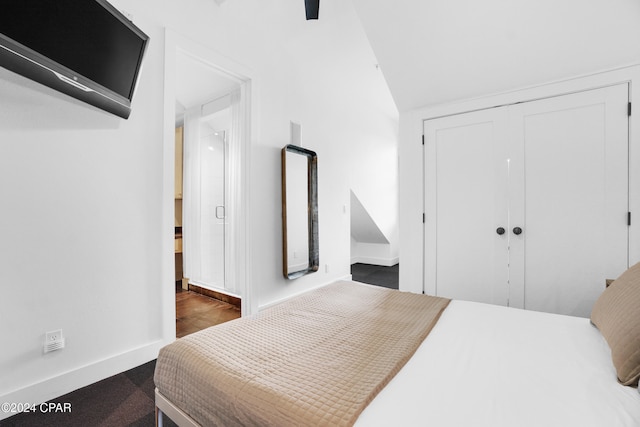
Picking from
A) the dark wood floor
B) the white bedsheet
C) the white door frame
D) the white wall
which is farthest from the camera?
the dark wood floor

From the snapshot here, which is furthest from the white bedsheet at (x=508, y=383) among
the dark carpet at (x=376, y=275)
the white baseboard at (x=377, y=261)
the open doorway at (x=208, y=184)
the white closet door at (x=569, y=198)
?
the white baseboard at (x=377, y=261)

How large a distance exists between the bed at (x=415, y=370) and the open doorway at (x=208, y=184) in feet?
6.54

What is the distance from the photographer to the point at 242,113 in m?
2.86

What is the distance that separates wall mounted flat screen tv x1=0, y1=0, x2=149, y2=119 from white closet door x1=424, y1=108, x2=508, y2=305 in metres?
2.42

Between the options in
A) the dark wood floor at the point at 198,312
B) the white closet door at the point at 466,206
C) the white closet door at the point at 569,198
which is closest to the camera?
the white closet door at the point at 569,198

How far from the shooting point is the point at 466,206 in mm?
2510

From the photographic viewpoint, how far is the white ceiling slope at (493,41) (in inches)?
73.9

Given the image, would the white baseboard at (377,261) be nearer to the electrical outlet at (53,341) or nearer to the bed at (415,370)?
the bed at (415,370)

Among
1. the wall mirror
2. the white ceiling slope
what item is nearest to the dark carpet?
the wall mirror

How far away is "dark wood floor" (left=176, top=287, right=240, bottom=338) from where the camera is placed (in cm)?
271

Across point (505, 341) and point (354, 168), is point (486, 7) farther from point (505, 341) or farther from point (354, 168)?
point (354, 168)

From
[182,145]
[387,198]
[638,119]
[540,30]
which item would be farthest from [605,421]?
[387,198]

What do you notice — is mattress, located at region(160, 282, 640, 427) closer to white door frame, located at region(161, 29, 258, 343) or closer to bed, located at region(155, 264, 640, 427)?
bed, located at region(155, 264, 640, 427)

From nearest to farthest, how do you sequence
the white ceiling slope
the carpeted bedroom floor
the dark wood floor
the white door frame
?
1. the carpeted bedroom floor
2. the white ceiling slope
3. the white door frame
4. the dark wood floor
